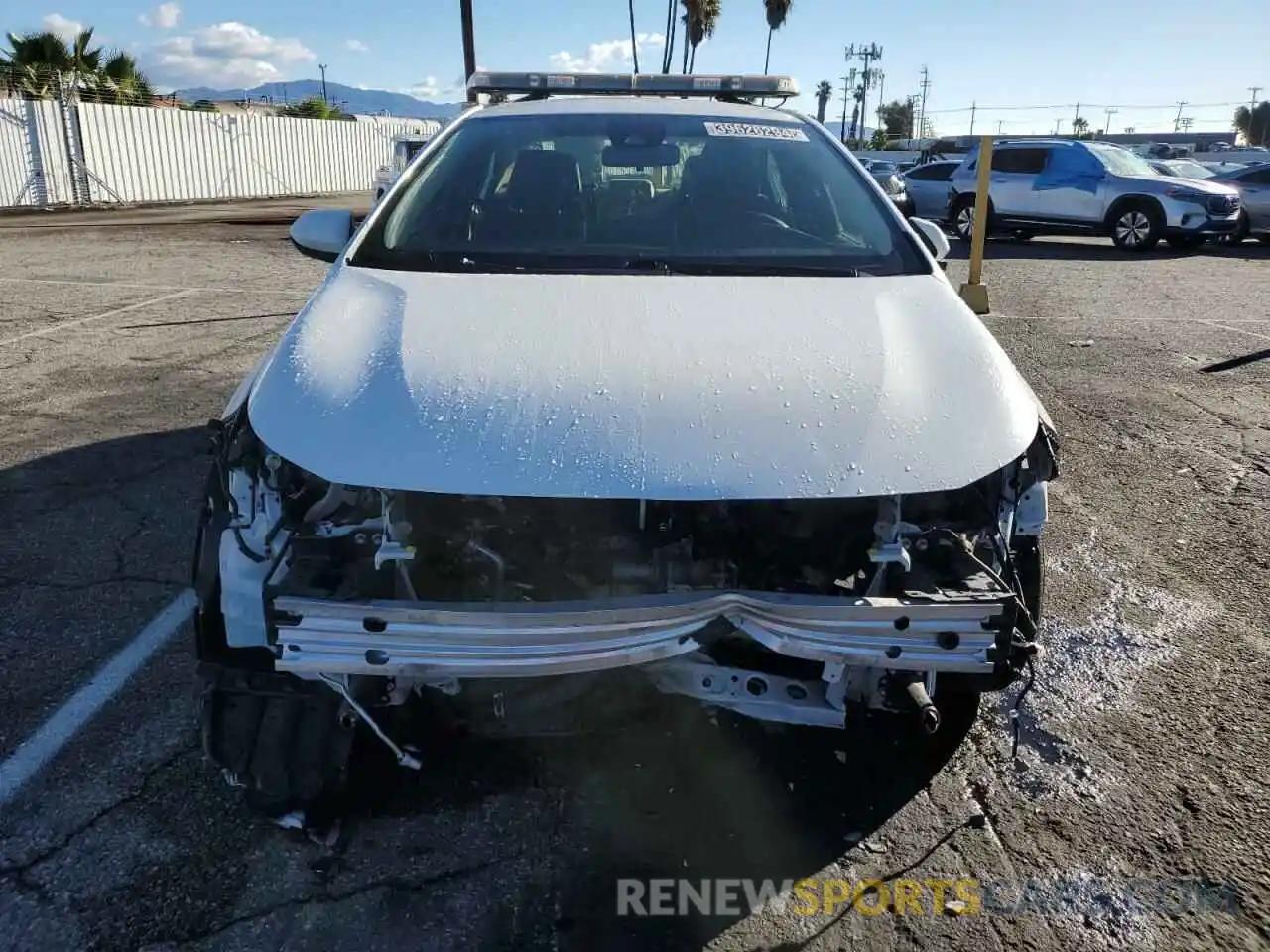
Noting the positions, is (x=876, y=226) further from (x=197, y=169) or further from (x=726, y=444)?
(x=197, y=169)

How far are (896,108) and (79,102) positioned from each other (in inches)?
3313

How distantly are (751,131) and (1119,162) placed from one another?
1509 cm

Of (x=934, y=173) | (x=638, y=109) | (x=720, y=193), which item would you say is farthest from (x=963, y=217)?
(x=720, y=193)

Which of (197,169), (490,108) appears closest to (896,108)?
(197,169)

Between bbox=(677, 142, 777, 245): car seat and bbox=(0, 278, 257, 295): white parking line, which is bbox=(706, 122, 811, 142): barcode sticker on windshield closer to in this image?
bbox=(677, 142, 777, 245): car seat

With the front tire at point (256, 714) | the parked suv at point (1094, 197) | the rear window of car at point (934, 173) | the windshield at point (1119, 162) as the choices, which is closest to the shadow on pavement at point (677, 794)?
the front tire at point (256, 714)

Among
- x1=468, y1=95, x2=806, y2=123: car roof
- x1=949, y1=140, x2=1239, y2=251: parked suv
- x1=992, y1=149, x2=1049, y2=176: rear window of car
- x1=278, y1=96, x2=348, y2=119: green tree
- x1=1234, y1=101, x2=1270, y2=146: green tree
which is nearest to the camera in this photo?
x1=468, y1=95, x2=806, y2=123: car roof

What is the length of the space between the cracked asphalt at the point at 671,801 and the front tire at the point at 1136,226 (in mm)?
12869

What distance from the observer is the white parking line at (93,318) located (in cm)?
835

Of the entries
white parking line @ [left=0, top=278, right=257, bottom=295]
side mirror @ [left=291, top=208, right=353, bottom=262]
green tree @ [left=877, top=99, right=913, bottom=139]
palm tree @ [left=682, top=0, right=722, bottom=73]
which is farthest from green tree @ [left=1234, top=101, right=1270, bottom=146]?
side mirror @ [left=291, top=208, right=353, bottom=262]

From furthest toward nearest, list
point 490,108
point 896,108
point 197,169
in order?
point 896,108 → point 197,169 → point 490,108

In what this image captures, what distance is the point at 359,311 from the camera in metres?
2.76

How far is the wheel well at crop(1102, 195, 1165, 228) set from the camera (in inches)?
620

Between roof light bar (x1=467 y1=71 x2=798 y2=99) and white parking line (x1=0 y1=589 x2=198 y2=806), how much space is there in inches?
106
